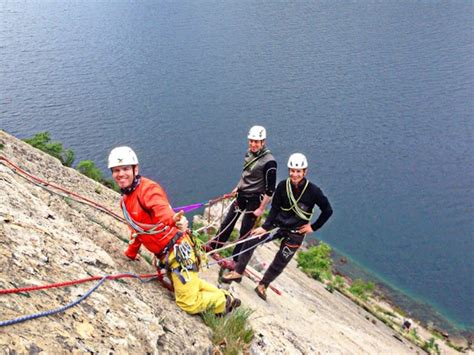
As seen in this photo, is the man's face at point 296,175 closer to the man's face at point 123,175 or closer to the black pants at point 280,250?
the black pants at point 280,250

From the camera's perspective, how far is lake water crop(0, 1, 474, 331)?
105 feet

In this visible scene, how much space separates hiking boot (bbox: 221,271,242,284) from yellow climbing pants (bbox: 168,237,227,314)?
106 inches

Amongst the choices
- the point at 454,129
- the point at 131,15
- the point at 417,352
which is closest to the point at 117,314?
the point at 417,352

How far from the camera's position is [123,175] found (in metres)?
4.84

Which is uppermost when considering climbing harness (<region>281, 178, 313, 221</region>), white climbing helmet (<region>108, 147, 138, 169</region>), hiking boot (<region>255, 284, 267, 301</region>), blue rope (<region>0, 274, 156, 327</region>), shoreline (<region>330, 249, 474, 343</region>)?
shoreline (<region>330, 249, 474, 343</region>)

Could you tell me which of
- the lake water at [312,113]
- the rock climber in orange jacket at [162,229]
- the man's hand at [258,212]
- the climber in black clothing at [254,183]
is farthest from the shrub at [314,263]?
the rock climber in orange jacket at [162,229]

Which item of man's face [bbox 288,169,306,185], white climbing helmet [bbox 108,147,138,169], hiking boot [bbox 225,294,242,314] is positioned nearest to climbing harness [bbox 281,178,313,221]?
man's face [bbox 288,169,306,185]

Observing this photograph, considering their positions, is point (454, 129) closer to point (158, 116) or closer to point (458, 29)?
point (158, 116)

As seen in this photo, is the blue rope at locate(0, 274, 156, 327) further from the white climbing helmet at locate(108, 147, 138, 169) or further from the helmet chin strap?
the white climbing helmet at locate(108, 147, 138, 169)

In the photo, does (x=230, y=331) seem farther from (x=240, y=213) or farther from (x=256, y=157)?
(x=240, y=213)

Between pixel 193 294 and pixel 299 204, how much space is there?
282cm

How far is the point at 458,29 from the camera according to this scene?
69.3 meters

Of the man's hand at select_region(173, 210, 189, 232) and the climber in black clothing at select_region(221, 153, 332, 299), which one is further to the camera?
the climber in black clothing at select_region(221, 153, 332, 299)

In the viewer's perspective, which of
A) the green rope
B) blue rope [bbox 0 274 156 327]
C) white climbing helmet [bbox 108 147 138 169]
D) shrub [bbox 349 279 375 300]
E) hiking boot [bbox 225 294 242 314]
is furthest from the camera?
shrub [bbox 349 279 375 300]
